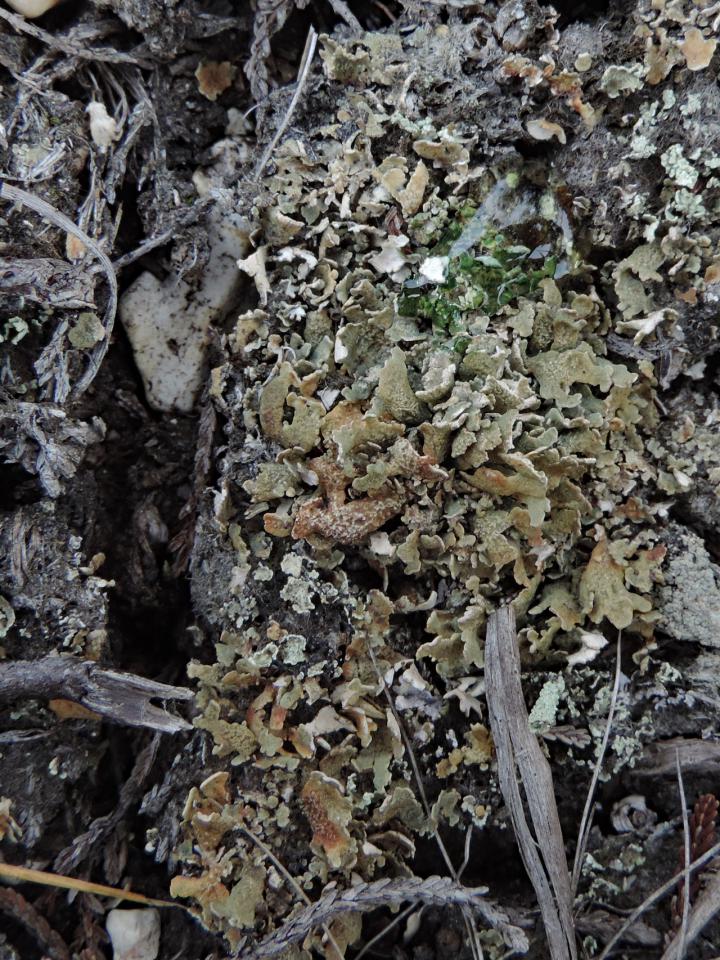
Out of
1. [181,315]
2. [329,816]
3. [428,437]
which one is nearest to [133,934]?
[329,816]

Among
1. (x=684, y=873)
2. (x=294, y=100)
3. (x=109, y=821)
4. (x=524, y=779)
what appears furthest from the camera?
(x=294, y=100)

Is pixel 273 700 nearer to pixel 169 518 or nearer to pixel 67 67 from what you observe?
pixel 169 518

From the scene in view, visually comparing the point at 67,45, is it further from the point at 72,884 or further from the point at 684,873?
the point at 684,873

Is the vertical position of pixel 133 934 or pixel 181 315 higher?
pixel 181 315

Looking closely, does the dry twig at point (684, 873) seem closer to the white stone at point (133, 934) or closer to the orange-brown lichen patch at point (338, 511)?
the orange-brown lichen patch at point (338, 511)

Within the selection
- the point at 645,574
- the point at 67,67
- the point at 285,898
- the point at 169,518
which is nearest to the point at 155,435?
the point at 169,518

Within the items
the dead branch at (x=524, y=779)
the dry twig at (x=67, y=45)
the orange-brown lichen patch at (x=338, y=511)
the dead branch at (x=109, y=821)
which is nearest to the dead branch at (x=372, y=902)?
the dead branch at (x=524, y=779)

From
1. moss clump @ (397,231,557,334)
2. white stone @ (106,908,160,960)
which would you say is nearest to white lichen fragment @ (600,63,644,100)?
moss clump @ (397,231,557,334)

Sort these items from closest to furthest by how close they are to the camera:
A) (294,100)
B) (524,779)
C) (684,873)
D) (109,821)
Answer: (684,873) → (524,779) → (109,821) → (294,100)
